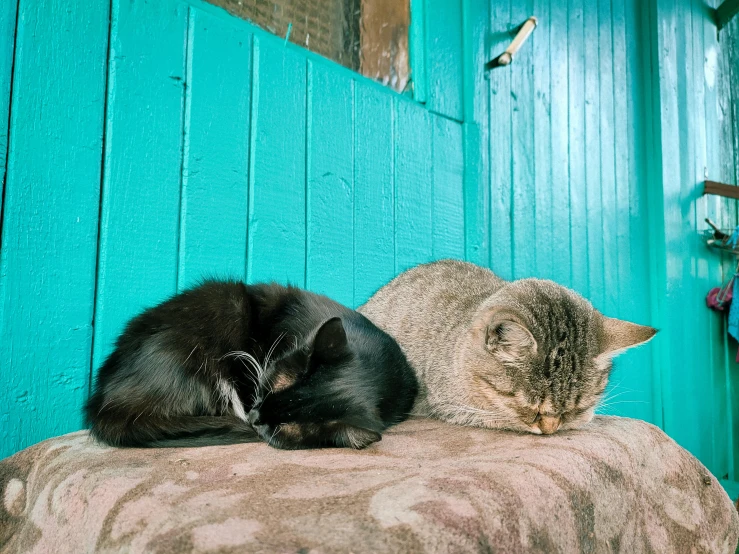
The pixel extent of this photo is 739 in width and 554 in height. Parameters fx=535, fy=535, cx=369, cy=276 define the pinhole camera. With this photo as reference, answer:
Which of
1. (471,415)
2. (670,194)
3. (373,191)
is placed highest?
(670,194)

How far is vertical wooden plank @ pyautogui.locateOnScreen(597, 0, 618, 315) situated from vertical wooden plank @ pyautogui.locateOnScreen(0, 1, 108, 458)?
3.41 meters

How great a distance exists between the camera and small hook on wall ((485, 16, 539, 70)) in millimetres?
3088

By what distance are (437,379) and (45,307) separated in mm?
1366

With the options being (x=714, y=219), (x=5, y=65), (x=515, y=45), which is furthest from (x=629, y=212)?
(x=5, y=65)

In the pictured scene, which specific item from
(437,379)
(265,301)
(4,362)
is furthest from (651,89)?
(4,362)

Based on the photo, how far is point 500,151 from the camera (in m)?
3.28

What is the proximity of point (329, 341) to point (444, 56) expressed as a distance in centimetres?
211

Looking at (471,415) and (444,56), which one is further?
(444,56)

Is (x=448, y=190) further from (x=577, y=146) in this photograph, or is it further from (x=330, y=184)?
(x=577, y=146)

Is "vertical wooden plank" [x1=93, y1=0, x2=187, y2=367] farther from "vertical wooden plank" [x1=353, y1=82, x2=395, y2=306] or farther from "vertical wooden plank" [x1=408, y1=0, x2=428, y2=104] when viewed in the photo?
"vertical wooden plank" [x1=408, y1=0, x2=428, y2=104]

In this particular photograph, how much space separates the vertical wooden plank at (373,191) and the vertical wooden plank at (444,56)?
36 cm

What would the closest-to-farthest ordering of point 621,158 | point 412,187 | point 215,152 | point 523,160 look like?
1. point 215,152
2. point 412,187
3. point 523,160
4. point 621,158

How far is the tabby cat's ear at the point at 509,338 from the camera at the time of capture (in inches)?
67.3

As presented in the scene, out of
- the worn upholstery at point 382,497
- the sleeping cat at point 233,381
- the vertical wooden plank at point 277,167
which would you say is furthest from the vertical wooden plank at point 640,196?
the sleeping cat at point 233,381
